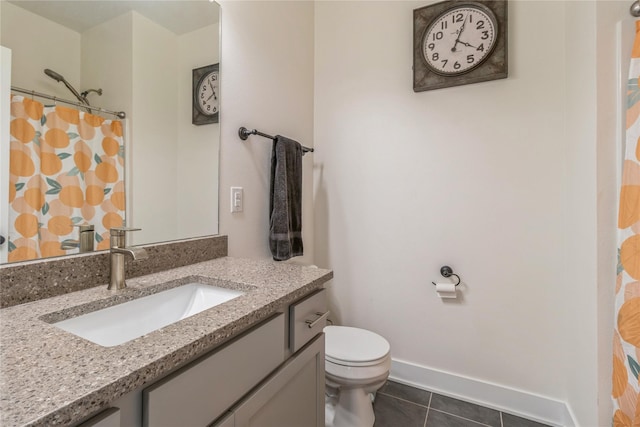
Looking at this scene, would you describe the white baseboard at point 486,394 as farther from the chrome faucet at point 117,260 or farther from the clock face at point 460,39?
the clock face at point 460,39

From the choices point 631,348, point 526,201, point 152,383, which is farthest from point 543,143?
point 152,383

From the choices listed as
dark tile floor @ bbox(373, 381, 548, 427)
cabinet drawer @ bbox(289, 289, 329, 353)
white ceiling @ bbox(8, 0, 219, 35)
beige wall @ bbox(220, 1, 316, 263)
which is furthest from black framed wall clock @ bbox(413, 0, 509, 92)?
dark tile floor @ bbox(373, 381, 548, 427)

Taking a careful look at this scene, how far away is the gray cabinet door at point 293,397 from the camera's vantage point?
2.41 feet

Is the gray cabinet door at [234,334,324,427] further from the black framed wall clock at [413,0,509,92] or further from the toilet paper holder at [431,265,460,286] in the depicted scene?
the black framed wall clock at [413,0,509,92]

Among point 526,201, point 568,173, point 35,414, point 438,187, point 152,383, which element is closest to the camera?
point 35,414

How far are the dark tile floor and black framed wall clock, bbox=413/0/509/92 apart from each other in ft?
5.88

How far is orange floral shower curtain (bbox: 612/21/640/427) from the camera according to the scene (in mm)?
982

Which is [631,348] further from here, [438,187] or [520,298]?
[438,187]

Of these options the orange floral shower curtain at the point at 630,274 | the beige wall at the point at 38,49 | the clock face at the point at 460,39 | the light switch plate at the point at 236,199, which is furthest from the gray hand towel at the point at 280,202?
the orange floral shower curtain at the point at 630,274

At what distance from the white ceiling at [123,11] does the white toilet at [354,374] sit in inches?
60.0

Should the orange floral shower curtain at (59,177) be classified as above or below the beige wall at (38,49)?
below

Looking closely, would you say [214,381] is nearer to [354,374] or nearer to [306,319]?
[306,319]

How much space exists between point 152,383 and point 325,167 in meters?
1.73

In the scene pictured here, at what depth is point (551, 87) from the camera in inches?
59.3
